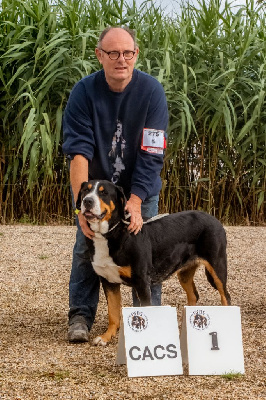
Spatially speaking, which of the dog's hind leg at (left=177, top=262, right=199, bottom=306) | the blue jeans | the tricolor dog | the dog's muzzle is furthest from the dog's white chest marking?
the dog's hind leg at (left=177, top=262, right=199, bottom=306)

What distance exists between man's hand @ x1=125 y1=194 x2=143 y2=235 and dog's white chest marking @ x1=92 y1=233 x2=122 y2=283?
19 cm

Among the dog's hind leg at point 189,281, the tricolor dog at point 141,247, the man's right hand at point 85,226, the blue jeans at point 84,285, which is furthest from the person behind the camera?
the dog's hind leg at point 189,281

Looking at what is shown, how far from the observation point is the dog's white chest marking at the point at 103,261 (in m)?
4.35

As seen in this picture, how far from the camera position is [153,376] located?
3.88 meters

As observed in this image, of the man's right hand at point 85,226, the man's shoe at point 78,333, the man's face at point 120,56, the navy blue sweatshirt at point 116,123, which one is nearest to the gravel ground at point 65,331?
the man's shoe at point 78,333

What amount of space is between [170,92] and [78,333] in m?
4.90

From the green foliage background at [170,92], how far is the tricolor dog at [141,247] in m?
4.15

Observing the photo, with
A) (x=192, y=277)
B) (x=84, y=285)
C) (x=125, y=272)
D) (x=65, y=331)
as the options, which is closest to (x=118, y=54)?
(x=125, y=272)

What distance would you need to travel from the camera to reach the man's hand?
428 centimetres

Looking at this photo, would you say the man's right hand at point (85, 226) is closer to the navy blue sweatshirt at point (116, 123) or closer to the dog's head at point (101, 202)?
the dog's head at point (101, 202)

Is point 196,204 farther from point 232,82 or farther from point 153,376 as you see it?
point 153,376

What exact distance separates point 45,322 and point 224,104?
15.1 ft

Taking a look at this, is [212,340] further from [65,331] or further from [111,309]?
[65,331]

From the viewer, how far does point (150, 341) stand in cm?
391
